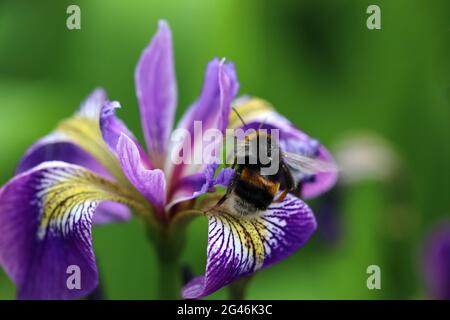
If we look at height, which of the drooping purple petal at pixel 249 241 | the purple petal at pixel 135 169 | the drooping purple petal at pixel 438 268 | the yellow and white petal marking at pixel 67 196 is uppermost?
the purple petal at pixel 135 169

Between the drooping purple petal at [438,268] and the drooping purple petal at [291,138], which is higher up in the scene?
the drooping purple petal at [291,138]

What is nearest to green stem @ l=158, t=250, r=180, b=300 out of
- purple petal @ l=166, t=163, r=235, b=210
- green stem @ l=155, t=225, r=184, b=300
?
green stem @ l=155, t=225, r=184, b=300

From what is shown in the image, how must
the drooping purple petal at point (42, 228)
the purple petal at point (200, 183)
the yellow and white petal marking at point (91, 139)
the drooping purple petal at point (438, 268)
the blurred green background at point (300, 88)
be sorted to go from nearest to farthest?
the purple petal at point (200, 183) < the drooping purple petal at point (42, 228) < the yellow and white petal marking at point (91, 139) < the drooping purple petal at point (438, 268) < the blurred green background at point (300, 88)

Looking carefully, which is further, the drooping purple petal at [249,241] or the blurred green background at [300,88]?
the blurred green background at [300,88]

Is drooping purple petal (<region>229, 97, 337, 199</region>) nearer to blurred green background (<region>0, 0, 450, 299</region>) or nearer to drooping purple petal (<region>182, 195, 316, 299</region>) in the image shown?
drooping purple petal (<region>182, 195, 316, 299</region>)

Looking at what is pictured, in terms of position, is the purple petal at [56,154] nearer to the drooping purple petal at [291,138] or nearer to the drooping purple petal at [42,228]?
the drooping purple petal at [42,228]

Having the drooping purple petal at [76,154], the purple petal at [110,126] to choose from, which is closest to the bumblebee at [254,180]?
the purple petal at [110,126]
